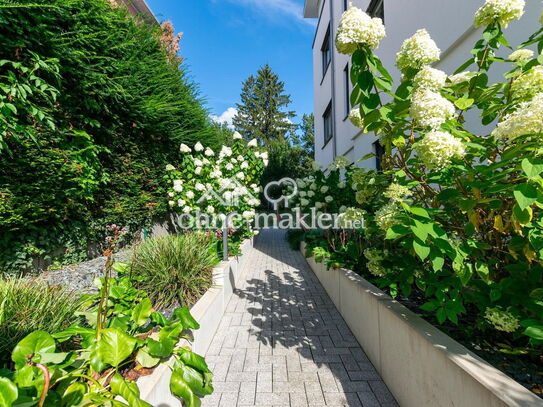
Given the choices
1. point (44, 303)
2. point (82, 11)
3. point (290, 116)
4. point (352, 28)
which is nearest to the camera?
point (352, 28)

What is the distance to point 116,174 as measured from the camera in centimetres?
473

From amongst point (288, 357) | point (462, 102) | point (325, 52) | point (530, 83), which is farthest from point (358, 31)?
point (325, 52)

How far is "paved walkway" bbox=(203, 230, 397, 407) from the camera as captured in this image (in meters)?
2.00

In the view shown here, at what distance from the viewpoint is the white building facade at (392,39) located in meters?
2.82

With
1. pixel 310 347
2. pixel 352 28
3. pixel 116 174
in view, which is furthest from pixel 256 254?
pixel 352 28

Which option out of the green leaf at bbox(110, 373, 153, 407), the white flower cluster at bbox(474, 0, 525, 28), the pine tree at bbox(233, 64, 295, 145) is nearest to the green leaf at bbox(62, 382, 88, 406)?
the green leaf at bbox(110, 373, 153, 407)

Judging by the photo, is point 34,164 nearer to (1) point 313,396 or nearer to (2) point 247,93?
(1) point 313,396

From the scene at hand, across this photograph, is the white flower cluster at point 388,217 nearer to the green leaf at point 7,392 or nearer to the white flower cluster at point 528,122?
the white flower cluster at point 528,122

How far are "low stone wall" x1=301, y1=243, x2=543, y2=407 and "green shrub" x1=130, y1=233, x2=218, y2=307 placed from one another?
5.98 ft

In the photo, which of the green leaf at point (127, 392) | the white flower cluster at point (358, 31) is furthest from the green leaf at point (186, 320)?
the white flower cluster at point (358, 31)

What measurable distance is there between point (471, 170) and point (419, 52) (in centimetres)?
84

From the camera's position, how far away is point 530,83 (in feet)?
4.50

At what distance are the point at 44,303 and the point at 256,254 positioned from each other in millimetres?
5682

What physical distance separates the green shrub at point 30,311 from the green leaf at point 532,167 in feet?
8.93
